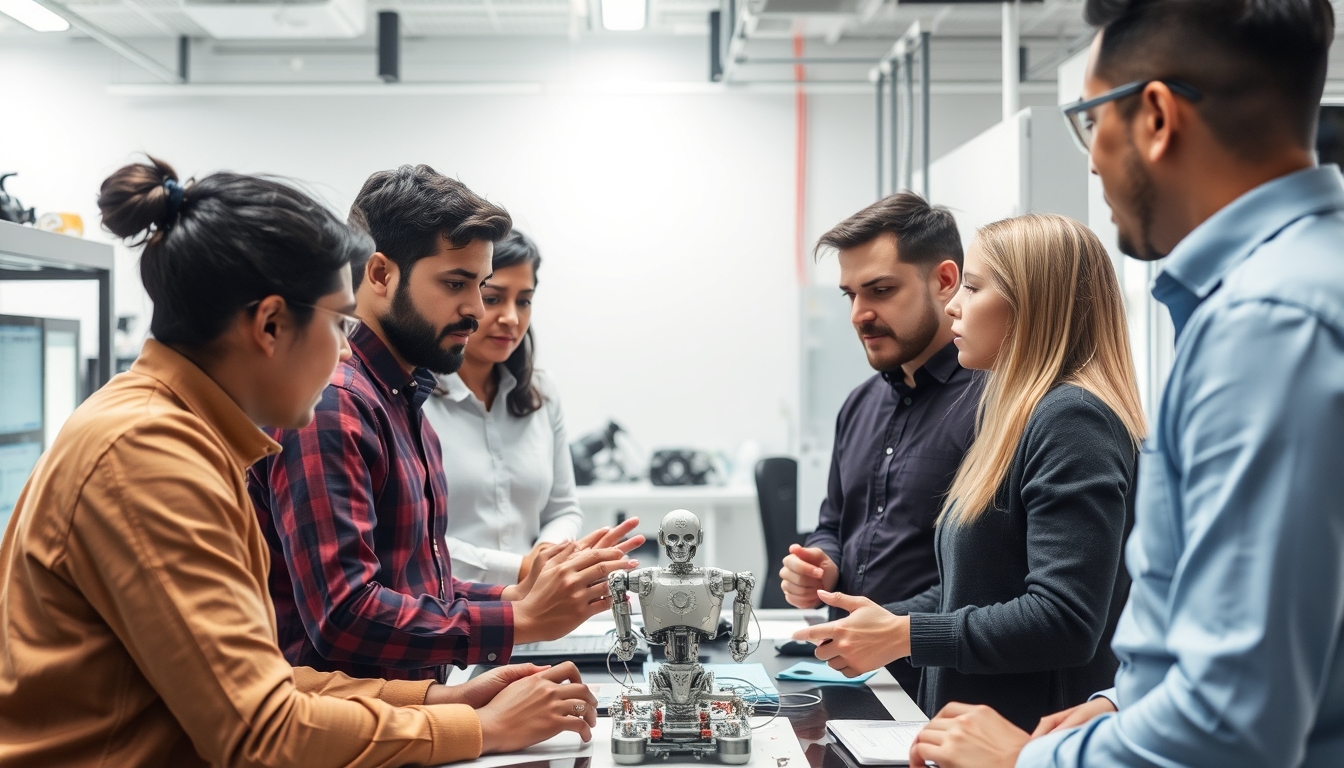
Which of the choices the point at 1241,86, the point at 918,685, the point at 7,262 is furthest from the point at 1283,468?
the point at 7,262

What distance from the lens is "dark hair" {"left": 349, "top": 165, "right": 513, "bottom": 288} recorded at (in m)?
1.77

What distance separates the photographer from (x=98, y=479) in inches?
39.5

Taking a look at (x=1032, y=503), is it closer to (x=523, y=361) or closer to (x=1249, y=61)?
(x=1249, y=61)

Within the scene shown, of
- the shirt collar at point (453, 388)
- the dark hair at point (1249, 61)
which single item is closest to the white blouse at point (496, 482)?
the shirt collar at point (453, 388)

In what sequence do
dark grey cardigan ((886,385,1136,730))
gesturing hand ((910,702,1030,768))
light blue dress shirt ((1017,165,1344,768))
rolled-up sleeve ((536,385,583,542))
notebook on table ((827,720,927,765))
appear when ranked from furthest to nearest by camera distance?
rolled-up sleeve ((536,385,583,542)), dark grey cardigan ((886,385,1136,730)), notebook on table ((827,720,927,765)), gesturing hand ((910,702,1030,768)), light blue dress shirt ((1017,165,1344,768))

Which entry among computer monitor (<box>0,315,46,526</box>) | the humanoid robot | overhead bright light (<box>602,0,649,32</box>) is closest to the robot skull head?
the humanoid robot

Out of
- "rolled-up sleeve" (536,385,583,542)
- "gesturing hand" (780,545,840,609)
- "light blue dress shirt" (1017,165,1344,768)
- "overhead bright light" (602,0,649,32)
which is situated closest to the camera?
"light blue dress shirt" (1017,165,1344,768)

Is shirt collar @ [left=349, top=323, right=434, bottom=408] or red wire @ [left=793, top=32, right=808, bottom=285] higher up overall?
red wire @ [left=793, top=32, right=808, bottom=285]

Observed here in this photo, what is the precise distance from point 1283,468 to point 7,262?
2440mm

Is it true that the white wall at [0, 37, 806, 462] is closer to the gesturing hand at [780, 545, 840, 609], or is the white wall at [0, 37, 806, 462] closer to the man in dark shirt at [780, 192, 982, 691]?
the man in dark shirt at [780, 192, 982, 691]

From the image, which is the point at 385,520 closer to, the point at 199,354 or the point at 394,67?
the point at 199,354

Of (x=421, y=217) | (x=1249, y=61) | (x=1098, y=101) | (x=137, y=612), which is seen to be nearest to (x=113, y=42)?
(x=421, y=217)

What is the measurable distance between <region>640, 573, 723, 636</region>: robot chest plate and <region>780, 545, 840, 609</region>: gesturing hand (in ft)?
1.73

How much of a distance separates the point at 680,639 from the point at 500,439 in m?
1.26
